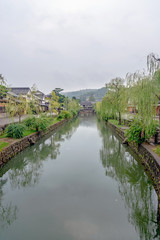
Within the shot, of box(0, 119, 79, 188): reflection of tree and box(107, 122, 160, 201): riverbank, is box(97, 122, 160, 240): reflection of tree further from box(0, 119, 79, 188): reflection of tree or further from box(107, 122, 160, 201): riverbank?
box(0, 119, 79, 188): reflection of tree

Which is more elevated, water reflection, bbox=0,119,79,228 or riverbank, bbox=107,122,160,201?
riverbank, bbox=107,122,160,201

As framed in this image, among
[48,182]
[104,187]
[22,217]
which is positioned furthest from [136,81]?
[22,217]

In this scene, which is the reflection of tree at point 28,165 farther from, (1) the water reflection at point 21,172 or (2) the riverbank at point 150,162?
(2) the riverbank at point 150,162

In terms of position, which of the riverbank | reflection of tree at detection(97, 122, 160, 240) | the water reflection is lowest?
reflection of tree at detection(97, 122, 160, 240)

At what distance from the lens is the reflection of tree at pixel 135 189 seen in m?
3.56

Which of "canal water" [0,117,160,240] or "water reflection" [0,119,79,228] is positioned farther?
"water reflection" [0,119,79,228]

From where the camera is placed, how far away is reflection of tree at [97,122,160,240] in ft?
11.7

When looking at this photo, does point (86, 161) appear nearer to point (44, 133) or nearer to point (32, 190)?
point (32, 190)

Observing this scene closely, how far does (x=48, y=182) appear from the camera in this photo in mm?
5621

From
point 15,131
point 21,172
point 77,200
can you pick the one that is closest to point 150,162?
point 77,200

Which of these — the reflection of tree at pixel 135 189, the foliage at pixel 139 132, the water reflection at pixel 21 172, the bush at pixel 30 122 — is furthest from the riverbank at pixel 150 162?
the bush at pixel 30 122

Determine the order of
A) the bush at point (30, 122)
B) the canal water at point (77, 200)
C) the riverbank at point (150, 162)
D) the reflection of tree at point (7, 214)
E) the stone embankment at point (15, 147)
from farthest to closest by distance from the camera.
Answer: the bush at point (30, 122) < the stone embankment at point (15, 147) < the riverbank at point (150, 162) < the reflection of tree at point (7, 214) < the canal water at point (77, 200)

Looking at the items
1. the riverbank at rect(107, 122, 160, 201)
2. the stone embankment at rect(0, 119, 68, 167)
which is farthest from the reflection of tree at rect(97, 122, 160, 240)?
the stone embankment at rect(0, 119, 68, 167)

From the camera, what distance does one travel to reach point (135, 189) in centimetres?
522
